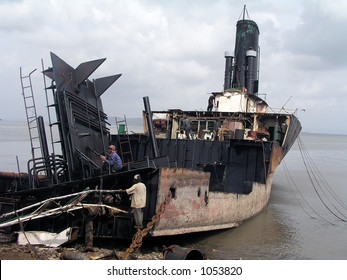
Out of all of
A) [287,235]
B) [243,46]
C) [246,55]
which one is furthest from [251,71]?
[287,235]

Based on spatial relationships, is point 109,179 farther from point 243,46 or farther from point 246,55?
point 243,46

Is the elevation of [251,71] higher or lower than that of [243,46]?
lower

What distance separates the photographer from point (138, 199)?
28.6 ft

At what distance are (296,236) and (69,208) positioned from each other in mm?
7399

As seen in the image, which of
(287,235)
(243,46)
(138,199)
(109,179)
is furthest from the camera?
(243,46)

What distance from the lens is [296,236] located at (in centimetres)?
1245

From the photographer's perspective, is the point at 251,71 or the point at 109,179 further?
the point at 251,71

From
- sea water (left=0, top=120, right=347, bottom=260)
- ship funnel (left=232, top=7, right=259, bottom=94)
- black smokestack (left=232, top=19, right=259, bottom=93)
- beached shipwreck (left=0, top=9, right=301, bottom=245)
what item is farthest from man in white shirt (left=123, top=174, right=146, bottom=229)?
black smokestack (left=232, top=19, right=259, bottom=93)

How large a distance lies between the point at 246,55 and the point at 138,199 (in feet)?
53.4

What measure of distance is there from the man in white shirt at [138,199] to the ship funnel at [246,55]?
1471 centimetres

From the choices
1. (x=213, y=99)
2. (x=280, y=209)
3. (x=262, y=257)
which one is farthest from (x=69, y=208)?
(x=213, y=99)

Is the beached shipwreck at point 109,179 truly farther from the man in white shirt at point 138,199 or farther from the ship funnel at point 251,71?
the ship funnel at point 251,71
